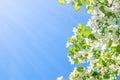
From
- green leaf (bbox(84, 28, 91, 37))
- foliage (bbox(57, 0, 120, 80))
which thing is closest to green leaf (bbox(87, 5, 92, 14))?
foliage (bbox(57, 0, 120, 80))

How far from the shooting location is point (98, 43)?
1834 cm

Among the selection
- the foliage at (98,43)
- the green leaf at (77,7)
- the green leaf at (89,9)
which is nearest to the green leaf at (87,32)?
the foliage at (98,43)

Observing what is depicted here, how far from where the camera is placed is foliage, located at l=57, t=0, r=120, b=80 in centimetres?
1823

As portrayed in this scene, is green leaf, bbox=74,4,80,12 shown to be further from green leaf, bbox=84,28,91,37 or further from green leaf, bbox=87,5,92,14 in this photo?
green leaf, bbox=84,28,91,37

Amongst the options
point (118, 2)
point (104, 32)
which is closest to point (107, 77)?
point (104, 32)

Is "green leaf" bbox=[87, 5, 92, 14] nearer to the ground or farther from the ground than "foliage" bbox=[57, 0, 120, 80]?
farther from the ground

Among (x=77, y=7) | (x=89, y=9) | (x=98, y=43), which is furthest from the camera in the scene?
(x=77, y=7)

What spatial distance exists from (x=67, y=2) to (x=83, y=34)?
2.04 metres

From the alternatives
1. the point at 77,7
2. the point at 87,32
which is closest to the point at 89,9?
the point at 77,7

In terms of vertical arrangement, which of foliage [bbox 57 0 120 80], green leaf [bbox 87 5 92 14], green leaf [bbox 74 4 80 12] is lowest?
foliage [bbox 57 0 120 80]

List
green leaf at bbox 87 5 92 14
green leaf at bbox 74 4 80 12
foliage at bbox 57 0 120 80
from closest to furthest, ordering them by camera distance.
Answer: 1. foliage at bbox 57 0 120 80
2. green leaf at bbox 87 5 92 14
3. green leaf at bbox 74 4 80 12

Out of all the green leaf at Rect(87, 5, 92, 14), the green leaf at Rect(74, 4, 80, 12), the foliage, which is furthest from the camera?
the green leaf at Rect(74, 4, 80, 12)

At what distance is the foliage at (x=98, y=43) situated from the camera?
59.8 feet

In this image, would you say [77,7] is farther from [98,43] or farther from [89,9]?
[98,43]
